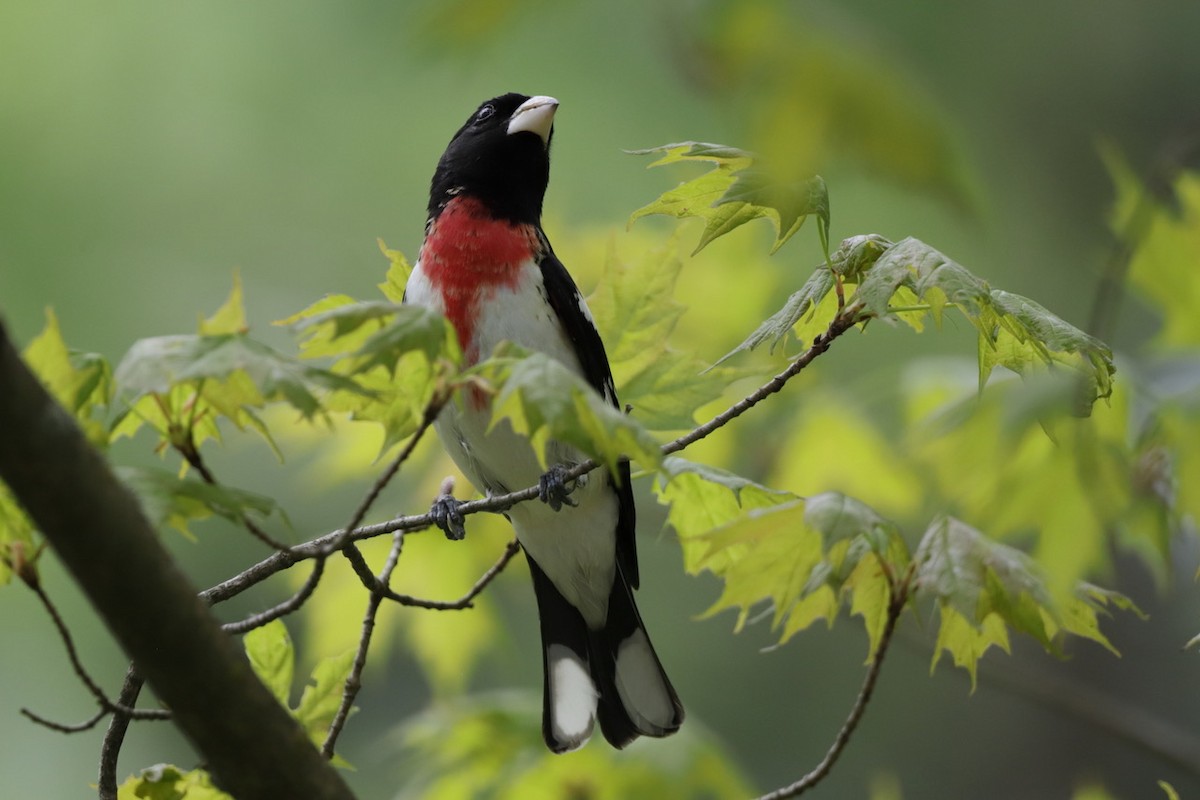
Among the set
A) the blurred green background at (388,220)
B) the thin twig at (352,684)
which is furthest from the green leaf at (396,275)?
the blurred green background at (388,220)

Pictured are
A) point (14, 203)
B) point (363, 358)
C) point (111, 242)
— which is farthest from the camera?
point (111, 242)

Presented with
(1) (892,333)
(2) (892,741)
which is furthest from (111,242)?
(2) (892,741)

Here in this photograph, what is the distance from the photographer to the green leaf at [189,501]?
4.11 ft

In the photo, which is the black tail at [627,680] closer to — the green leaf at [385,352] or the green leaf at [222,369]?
the green leaf at [385,352]

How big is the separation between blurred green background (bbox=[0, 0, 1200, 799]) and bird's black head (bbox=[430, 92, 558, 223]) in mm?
1575

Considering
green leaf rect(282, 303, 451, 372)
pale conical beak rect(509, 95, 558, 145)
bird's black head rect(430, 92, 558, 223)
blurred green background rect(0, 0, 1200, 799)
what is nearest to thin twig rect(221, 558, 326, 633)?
green leaf rect(282, 303, 451, 372)

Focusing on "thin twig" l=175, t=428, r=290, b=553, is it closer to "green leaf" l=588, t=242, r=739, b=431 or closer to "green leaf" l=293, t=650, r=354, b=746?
"green leaf" l=293, t=650, r=354, b=746

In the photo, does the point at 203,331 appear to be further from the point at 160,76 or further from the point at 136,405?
the point at 160,76

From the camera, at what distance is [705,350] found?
3322 mm

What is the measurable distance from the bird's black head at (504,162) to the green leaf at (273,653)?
134 cm

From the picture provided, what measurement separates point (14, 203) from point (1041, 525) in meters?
5.95

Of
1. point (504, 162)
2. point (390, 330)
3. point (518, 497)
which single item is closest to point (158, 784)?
point (518, 497)

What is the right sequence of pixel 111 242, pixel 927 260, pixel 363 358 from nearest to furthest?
pixel 363 358 < pixel 927 260 < pixel 111 242

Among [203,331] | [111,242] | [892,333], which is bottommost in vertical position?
[892,333]
